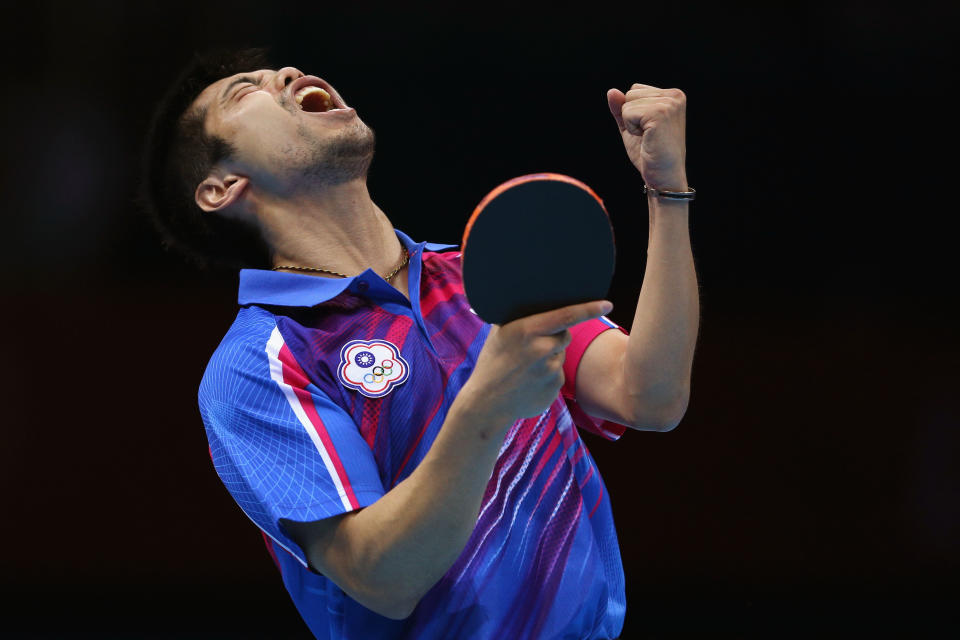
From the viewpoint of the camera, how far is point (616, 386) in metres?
1.87

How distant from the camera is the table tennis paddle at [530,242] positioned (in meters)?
1.23

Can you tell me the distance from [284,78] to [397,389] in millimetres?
740

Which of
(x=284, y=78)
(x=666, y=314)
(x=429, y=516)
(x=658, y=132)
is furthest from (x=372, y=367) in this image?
(x=284, y=78)

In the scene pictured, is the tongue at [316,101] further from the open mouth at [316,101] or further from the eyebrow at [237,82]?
the eyebrow at [237,82]

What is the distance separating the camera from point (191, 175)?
84.6 inches

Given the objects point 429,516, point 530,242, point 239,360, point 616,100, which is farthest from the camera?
point 616,100

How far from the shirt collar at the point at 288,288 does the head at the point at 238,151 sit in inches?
7.6

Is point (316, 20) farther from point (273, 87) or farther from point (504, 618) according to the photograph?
point (504, 618)

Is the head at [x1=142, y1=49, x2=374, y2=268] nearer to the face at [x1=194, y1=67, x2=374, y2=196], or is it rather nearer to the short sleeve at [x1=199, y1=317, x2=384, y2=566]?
the face at [x1=194, y1=67, x2=374, y2=196]

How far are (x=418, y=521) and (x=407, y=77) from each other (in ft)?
7.92

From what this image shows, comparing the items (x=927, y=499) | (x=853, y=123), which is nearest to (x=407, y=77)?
(x=853, y=123)

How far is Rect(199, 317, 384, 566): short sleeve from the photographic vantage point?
1522 mm

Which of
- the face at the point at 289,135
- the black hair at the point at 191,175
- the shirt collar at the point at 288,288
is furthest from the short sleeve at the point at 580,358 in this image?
the black hair at the point at 191,175

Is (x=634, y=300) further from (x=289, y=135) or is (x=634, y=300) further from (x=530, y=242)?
(x=530, y=242)
